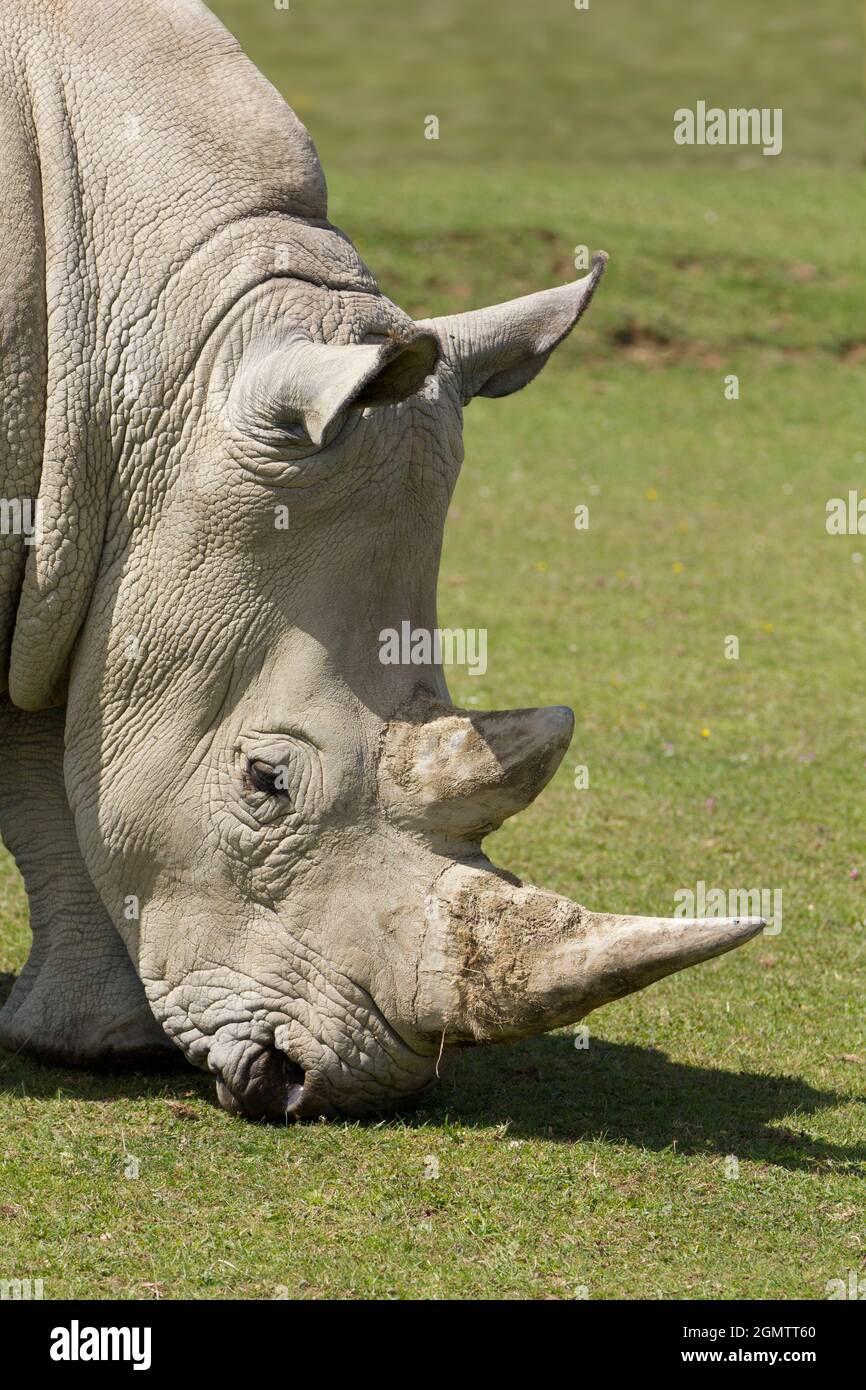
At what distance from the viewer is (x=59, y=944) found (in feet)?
21.2

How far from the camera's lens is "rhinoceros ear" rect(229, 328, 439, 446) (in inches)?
196

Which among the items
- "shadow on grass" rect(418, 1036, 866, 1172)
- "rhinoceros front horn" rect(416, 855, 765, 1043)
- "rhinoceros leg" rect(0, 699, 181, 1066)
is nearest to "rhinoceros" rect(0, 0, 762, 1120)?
"rhinoceros front horn" rect(416, 855, 765, 1043)

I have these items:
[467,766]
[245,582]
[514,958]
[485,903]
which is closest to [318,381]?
[245,582]

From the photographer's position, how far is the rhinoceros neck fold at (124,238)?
5.61 meters

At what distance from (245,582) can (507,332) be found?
1188 mm

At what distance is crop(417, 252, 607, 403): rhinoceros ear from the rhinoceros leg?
1.78 metres

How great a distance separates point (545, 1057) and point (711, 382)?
16.3 meters

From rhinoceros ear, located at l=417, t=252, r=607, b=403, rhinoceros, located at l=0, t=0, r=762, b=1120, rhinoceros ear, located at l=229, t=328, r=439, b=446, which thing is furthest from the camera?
rhinoceros ear, located at l=417, t=252, r=607, b=403

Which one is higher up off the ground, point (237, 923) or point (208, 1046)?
point (237, 923)

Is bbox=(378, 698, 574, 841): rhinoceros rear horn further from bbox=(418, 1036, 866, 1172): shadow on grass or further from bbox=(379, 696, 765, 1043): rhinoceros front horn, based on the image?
bbox=(418, 1036, 866, 1172): shadow on grass

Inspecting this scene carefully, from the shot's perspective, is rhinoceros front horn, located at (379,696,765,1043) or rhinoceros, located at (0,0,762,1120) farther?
rhinoceros, located at (0,0,762,1120)
